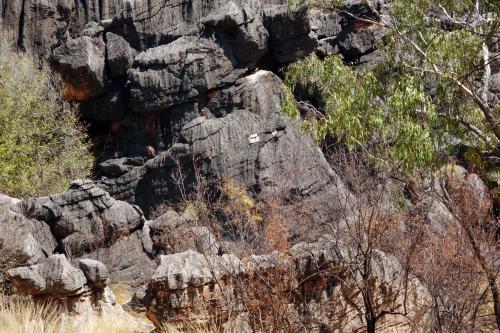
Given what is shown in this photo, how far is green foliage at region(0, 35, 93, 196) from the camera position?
75.0ft

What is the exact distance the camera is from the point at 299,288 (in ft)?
31.4

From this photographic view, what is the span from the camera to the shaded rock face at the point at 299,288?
31.0 feet

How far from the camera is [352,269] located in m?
9.45

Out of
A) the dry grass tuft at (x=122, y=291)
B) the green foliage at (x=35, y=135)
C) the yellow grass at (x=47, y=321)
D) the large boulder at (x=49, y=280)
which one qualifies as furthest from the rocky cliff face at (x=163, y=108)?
the yellow grass at (x=47, y=321)

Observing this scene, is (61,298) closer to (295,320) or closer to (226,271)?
(226,271)

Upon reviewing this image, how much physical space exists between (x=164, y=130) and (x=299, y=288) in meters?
16.1

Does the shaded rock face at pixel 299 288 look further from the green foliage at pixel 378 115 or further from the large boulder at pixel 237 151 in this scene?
the large boulder at pixel 237 151

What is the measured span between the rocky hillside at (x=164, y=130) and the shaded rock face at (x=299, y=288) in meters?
0.35

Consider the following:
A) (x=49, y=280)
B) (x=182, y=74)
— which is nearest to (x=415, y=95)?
(x=49, y=280)

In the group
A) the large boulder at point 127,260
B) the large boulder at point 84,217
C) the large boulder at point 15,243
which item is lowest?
the large boulder at point 127,260

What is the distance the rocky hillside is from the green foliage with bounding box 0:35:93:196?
3.33 feet

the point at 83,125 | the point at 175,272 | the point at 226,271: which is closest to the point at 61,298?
the point at 175,272

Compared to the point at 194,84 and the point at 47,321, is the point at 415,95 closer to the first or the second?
the point at 47,321

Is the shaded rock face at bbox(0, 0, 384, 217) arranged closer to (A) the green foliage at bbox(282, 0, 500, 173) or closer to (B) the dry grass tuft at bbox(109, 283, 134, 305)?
(B) the dry grass tuft at bbox(109, 283, 134, 305)
